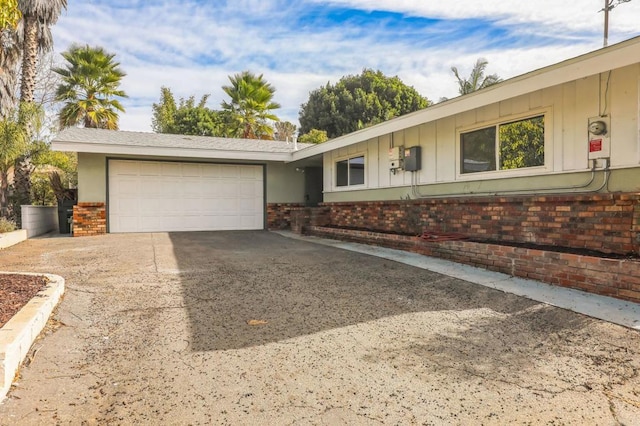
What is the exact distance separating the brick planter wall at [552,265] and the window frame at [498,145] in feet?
4.72

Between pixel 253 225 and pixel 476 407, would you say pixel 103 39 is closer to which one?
pixel 253 225

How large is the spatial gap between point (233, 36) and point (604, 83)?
A: 948cm

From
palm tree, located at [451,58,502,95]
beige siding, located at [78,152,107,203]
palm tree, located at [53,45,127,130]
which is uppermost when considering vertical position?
palm tree, located at [451,58,502,95]

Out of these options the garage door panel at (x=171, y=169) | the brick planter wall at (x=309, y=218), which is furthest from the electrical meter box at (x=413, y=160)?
the garage door panel at (x=171, y=169)

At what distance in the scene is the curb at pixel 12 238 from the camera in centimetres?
855

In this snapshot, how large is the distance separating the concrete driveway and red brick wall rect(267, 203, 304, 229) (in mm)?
8419

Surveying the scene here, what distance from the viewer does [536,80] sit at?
5457 millimetres

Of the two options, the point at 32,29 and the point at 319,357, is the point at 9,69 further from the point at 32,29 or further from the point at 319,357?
the point at 319,357

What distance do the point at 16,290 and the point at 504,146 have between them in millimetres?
7048

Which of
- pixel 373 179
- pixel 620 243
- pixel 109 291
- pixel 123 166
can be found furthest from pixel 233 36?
pixel 620 243

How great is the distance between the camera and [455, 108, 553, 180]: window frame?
598 cm

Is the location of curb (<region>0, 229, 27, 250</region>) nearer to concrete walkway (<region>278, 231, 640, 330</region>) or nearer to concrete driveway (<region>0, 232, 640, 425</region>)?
concrete driveway (<region>0, 232, 640, 425</region>)

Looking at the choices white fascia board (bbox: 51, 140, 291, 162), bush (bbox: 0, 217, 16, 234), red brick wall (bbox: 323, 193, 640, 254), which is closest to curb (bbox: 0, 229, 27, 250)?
bush (bbox: 0, 217, 16, 234)

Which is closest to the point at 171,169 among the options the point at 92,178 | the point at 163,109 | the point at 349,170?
the point at 92,178
